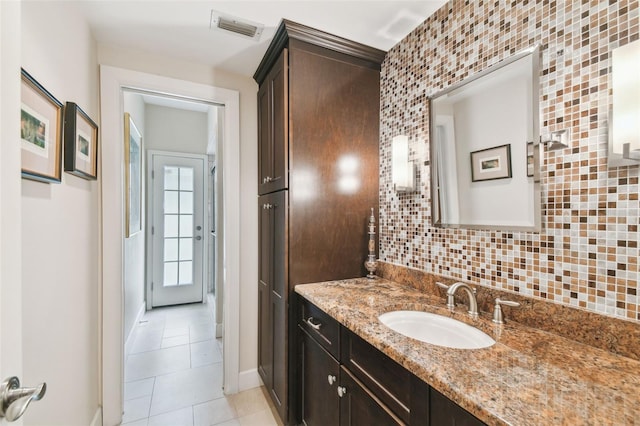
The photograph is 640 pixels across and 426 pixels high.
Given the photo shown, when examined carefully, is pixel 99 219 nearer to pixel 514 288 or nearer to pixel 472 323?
pixel 472 323

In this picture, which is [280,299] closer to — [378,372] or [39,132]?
[378,372]

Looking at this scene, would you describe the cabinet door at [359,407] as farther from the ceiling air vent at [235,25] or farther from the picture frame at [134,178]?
the picture frame at [134,178]

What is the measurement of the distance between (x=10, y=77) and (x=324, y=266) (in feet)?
4.94

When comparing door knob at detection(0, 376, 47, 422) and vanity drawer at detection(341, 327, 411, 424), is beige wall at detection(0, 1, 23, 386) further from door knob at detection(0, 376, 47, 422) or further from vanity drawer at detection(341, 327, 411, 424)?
vanity drawer at detection(341, 327, 411, 424)

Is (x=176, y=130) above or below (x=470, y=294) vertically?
above

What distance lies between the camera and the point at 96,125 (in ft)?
5.78

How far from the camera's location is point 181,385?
7.45ft

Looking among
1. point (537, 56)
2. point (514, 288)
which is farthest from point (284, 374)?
point (537, 56)

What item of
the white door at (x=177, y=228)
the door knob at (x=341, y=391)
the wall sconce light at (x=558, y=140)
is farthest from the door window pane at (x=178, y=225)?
the wall sconce light at (x=558, y=140)

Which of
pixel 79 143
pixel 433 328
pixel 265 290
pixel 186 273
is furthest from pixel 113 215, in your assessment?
pixel 186 273

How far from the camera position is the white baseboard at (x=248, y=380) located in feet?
7.30

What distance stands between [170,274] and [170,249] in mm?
348

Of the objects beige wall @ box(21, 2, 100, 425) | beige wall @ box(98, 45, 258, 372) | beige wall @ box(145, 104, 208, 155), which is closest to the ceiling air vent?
beige wall @ box(98, 45, 258, 372)

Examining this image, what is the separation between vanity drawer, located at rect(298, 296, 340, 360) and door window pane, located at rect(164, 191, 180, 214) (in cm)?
314
